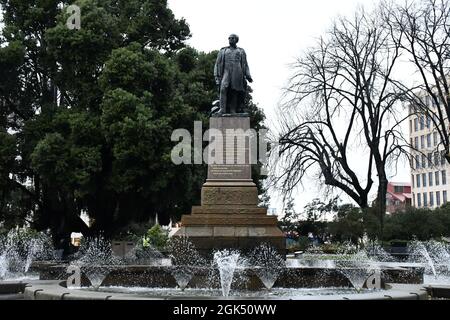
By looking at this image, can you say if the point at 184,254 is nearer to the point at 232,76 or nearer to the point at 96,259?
the point at 232,76

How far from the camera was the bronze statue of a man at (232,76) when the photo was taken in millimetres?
16359

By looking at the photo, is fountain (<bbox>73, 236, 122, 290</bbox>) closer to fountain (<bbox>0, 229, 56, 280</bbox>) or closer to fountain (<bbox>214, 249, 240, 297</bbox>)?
fountain (<bbox>0, 229, 56, 280</bbox>)

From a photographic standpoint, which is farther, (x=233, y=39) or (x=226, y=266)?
(x=233, y=39)

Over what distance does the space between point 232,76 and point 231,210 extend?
3.52m

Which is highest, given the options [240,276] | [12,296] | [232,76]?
[232,76]

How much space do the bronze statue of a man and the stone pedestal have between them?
50 cm

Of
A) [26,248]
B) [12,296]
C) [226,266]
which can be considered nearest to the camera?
[12,296]

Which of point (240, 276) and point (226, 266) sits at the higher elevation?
point (226, 266)

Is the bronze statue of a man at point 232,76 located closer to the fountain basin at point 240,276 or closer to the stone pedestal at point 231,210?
the stone pedestal at point 231,210

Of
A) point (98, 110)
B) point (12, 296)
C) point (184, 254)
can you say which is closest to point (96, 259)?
point (98, 110)

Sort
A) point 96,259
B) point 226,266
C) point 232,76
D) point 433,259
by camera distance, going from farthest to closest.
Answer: point 433,259, point 96,259, point 232,76, point 226,266

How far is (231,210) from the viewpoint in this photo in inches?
602

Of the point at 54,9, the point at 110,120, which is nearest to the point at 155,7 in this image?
the point at 54,9
